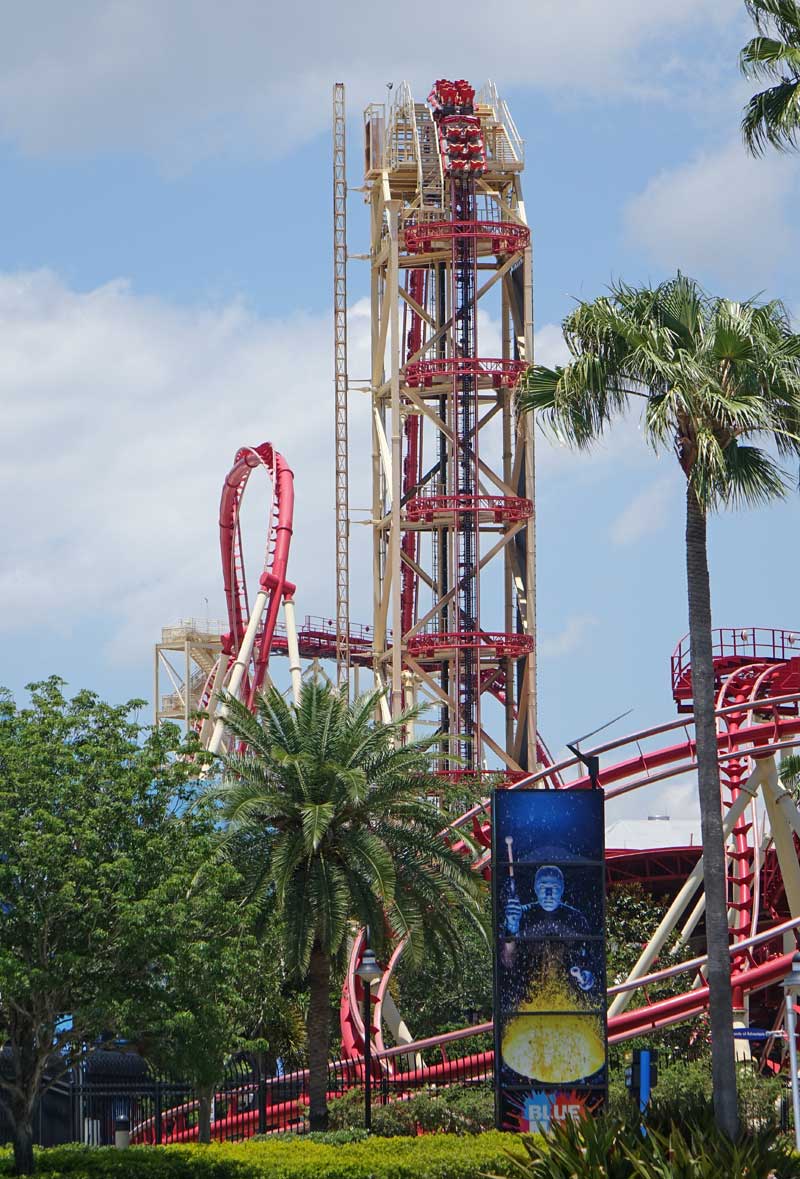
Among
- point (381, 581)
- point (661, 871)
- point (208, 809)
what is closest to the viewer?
point (208, 809)

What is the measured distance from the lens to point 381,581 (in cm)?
7181

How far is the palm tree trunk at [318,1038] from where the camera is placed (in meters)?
31.9

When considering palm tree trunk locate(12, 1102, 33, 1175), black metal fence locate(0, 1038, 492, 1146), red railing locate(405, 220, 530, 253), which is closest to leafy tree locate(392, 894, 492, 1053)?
black metal fence locate(0, 1038, 492, 1146)

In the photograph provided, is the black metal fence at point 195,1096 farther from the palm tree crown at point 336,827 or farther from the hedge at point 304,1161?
the hedge at point 304,1161

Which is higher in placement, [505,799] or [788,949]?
[505,799]

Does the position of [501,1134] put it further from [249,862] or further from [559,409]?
[559,409]

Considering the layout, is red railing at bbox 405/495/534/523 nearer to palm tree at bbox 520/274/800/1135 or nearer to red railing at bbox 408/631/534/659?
red railing at bbox 408/631/534/659

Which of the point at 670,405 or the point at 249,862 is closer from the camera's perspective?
the point at 670,405

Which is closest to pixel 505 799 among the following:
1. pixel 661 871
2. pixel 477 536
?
pixel 661 871

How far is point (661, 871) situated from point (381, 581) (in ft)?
61.2

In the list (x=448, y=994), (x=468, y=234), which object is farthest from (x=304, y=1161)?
(x=468, y=234)

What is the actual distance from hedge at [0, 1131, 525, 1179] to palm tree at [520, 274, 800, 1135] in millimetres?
4503

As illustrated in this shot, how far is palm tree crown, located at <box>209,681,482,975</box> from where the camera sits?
3130cm

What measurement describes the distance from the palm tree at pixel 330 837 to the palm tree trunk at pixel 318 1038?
0.06ft
